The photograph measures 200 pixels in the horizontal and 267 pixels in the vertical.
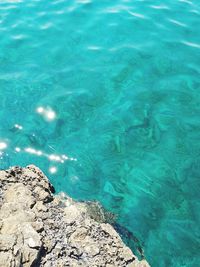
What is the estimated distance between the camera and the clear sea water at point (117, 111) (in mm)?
6113

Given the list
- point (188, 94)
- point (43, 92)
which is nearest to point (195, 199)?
point (188, 94)

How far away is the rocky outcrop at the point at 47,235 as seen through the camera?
359 cm

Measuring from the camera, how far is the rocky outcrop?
11.8ft

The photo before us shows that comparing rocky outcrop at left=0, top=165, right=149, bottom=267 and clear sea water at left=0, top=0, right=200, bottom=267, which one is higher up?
rocky outcrop at left=0, top=165, right=149, bottom=267

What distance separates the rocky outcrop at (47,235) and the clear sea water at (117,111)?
1637mm

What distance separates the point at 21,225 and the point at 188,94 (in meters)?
5.70

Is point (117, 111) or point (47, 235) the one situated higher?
point (47, 235)

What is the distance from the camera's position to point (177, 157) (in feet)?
22.7

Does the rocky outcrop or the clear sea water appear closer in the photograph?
the rocky outcrop

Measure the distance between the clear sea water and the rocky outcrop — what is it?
5.37ft

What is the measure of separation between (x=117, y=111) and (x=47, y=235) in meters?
4.45

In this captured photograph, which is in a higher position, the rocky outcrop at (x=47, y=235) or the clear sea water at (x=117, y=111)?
the rocky outcrop at (x=47, y=235)

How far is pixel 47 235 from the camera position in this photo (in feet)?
12.9

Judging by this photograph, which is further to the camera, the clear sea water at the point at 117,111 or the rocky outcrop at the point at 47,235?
the clear sea water at the point at 117,111
